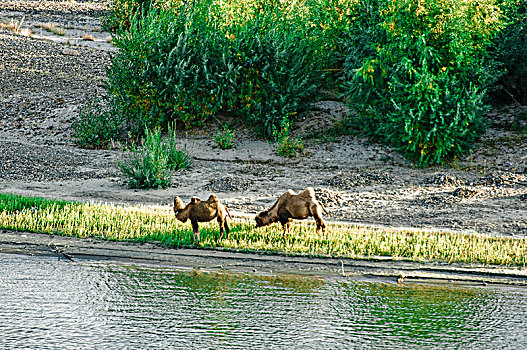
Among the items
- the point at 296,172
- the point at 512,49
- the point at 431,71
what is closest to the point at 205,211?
the point at 296,172

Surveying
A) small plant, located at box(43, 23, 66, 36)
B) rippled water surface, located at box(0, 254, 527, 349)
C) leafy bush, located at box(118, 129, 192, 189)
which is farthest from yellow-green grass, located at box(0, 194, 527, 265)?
small plant, located at box(43, 23, 66, 36)

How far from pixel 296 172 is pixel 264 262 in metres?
5.90

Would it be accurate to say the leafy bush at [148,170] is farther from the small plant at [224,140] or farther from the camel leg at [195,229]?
the camel leg at [195,229]

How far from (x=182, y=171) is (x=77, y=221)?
14.8 ft

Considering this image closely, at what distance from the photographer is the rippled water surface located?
19.9 ft

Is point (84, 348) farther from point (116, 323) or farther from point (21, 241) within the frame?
point (21, 241)

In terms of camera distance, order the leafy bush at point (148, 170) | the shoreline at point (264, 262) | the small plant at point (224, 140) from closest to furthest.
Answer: the shoreline at point (264, 262) < the leafy bush at point (148, 170) < the small plant at point (224, 140)

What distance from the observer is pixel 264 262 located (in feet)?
27.2

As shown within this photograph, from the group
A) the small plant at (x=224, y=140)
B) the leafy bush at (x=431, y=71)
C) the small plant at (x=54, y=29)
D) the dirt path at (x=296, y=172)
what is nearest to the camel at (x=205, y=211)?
the dirt path at (x=296, y=172)

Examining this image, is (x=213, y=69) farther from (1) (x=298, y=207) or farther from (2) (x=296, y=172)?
(1) (x=298, y=207)

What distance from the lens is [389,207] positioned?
11258 millimetres

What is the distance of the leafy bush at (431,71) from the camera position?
46.3 feet

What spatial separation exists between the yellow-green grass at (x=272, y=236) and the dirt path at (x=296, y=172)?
1.01 metres

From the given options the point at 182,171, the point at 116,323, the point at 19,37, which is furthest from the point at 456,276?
the point at 19,37
